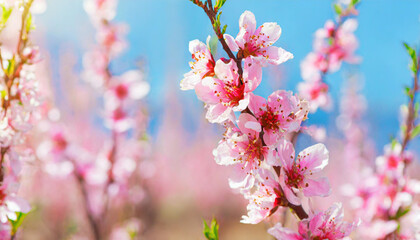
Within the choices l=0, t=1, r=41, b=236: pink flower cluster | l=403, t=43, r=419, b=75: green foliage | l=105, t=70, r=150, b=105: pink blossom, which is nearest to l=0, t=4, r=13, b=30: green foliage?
l=0, t=1, r=41, b=236: pink flower cluster

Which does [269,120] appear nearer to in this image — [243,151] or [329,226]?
[243,151]

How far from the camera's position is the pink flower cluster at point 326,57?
1672mm

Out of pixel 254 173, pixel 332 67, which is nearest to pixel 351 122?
pixel 332 67

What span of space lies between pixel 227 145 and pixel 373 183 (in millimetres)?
1109

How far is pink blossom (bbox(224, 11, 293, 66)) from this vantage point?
2.52 ft

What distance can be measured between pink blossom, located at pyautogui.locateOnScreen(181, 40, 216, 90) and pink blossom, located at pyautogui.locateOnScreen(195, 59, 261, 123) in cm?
3

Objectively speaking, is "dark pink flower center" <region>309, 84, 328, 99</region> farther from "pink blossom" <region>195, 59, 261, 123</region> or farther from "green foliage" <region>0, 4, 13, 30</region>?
"green foliage" <region>0, 4, 13, 30</region>

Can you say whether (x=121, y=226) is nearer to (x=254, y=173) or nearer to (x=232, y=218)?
(x=254, y=173)

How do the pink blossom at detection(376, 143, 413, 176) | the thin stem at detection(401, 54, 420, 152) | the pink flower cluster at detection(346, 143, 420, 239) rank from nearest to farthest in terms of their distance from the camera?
the thin stem at detection(401, 54, 420, 152) < the pink flower cluster at detection(346, 143, 420, 239) < the pink blossom at detection(376, 143, 413, 176)

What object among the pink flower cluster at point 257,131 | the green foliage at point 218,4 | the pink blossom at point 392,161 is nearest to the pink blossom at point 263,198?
the pink flower cluster at point 257,131

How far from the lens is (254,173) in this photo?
Result: 77 cm

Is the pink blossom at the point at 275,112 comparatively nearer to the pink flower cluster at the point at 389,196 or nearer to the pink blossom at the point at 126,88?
the pink flower cluster at the point at 389,196

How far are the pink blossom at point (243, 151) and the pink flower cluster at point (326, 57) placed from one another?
93 centimetres

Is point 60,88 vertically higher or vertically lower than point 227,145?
higher
